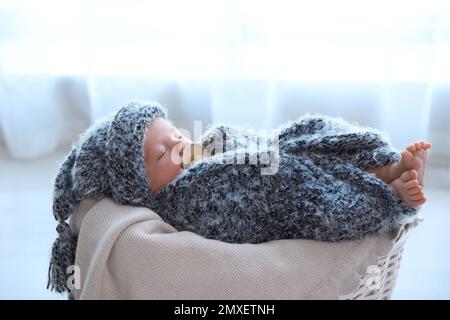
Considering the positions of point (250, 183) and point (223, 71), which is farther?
point (223, 71)

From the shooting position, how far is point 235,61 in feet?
5.05

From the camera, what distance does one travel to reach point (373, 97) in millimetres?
1625

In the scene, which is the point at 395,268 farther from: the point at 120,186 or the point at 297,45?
the point at 297,45

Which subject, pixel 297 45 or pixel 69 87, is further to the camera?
pixel 69 87

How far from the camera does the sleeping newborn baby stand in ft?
2.99

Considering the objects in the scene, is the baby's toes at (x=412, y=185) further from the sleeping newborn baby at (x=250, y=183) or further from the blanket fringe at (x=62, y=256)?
the blanket fringe at (x=62, y=256)

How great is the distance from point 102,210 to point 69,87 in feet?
3.15

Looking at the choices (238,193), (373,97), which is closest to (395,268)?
(238,193)

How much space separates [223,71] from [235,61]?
0.15 feet

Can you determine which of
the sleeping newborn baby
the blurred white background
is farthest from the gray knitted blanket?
the blurred white background

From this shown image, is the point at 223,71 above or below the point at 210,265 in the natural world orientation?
above

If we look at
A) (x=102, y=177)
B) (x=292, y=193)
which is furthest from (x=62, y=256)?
(x=292, y=193)

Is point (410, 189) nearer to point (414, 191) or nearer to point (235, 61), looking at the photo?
point (414, 191)

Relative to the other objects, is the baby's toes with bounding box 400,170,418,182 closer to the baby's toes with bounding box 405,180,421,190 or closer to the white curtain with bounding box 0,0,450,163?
the baby's toes with bounding box 405,180,421,190
